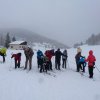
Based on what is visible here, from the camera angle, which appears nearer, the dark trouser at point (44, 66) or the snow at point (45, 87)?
the snow at point (45, 87)

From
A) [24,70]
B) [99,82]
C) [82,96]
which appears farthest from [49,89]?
[24,70]

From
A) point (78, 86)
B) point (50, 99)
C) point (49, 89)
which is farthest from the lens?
point (78, 86)

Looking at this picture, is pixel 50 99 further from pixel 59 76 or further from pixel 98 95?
pixel 59 76

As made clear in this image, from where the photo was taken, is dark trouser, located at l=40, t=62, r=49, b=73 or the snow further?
dark trouser, located at l=40, t=62, r=49, b=73

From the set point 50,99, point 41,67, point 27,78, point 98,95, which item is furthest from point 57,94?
point 41,67

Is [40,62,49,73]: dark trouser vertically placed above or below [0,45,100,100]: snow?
above

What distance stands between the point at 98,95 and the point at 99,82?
3392 mm

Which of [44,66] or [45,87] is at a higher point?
[44,66]

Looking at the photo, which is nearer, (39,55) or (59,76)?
(59,76)

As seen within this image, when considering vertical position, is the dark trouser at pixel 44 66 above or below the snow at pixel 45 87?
above

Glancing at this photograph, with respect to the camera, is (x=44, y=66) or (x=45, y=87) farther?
(x=44, y=66)

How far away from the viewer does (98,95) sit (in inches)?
562

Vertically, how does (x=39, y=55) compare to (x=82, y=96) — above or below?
above

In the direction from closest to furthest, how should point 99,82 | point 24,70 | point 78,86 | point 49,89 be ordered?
point 49,89
point 78,86
point 99,82
point 24,70
